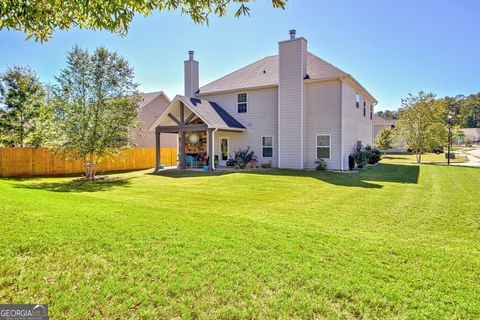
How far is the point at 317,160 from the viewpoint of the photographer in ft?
59.2

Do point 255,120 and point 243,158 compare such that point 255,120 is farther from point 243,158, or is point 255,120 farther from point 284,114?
point 243,158

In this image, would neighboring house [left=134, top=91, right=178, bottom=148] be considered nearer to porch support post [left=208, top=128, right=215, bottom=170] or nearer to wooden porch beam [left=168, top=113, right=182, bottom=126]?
wooden porch beam [left=168, top=113, right=182, bottom=126]

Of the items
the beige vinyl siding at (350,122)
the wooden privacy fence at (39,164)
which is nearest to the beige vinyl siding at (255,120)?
A: the beige vinyl siding at (350,122)

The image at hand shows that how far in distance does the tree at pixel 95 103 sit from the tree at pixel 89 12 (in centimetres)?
1072

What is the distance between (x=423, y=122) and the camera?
1061 inches

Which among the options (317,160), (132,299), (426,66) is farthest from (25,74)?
(426,66)

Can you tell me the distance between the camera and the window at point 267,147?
19.2m

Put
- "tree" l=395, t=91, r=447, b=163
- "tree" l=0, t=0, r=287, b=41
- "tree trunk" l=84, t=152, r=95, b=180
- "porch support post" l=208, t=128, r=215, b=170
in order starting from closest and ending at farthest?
"tree" l=0, t=0, r=287, b=41 → "tree trunk" l=84, t=152, r=95, b=180 → "porch support post" l=208, t=128, r=215, b=170 → "tree" l=395, t=91, r=447, b=163

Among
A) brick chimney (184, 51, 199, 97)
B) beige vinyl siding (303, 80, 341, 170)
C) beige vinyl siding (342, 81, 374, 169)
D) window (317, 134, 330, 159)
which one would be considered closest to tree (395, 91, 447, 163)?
beige vinyl siding (342, 81, 374, 169)

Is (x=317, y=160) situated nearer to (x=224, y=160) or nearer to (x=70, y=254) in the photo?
(x=224, y=160)

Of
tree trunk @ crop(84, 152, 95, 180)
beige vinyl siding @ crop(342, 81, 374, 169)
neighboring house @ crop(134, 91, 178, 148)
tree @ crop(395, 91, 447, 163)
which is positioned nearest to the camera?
tree trunk @ crop(84, 152, 95, 180)

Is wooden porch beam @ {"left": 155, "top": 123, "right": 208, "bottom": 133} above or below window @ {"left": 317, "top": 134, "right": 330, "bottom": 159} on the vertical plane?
above

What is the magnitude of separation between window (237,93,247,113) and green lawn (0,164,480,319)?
1396 cm
